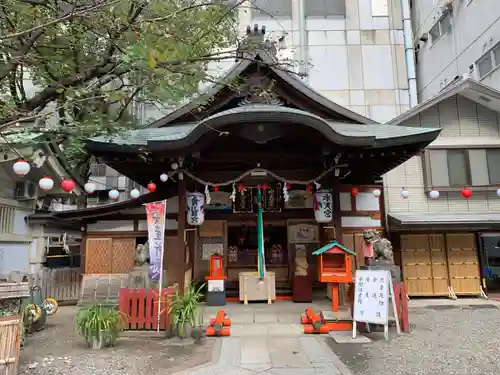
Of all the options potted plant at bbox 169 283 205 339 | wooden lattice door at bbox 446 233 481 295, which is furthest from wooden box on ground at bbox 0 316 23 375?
wooden lattice door at bbox 446 233 481 295

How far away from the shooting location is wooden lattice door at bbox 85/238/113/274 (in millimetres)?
11508

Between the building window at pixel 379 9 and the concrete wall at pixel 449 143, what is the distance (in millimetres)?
12678

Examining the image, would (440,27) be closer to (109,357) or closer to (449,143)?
(449,143)

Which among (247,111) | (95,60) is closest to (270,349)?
(247,111)

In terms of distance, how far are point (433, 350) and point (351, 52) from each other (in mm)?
19818

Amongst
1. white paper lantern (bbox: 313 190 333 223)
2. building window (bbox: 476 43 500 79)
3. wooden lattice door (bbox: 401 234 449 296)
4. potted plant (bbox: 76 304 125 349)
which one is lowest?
potted plant (bbox: 76 304 125 349)

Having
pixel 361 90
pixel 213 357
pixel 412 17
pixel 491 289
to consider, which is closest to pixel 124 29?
pixel 213 357

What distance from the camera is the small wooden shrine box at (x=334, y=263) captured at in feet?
28.9

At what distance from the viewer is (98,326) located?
678 centimetres

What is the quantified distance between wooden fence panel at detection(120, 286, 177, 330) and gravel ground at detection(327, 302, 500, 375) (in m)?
3.67

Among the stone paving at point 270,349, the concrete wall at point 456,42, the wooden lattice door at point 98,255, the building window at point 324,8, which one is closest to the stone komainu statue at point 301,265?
the stone paving at point 270,349

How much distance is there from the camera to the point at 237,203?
12.3 meters

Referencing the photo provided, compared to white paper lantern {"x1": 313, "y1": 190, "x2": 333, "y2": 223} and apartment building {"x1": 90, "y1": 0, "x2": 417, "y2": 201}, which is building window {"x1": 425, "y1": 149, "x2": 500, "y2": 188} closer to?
white paper lantern {"x1": 313, "y1": 190, "x2": 333, "y2": 223}

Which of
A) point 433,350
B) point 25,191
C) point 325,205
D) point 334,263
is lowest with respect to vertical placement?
point 433,350
